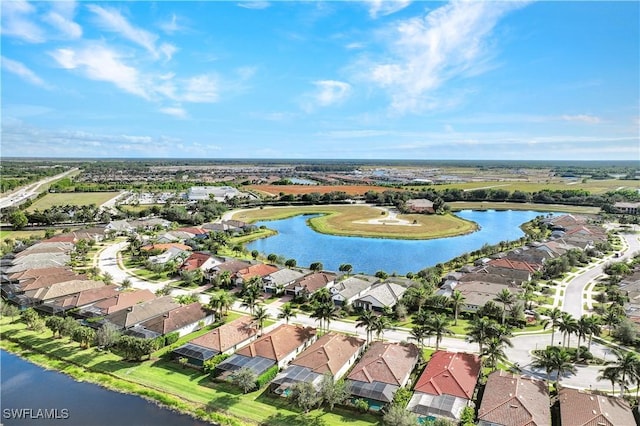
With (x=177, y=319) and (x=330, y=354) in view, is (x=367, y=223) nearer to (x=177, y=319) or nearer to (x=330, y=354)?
(x=177, y=319)

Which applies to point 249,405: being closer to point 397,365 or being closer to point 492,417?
point 397,365

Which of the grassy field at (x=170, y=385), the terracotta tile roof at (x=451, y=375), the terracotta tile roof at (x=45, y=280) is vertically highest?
the terracotta tile roof at (x=45, y=280)

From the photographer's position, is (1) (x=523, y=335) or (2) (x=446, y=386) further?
(1) (x=523, y=335)

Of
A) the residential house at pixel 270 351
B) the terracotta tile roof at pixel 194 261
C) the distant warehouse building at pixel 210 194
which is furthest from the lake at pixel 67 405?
the distant warehouse building at pixel 210 194

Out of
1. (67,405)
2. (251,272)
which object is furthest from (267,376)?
(251,272)

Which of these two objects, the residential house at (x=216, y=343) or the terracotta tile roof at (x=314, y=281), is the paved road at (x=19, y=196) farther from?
the residential house at (x=216, y=343)

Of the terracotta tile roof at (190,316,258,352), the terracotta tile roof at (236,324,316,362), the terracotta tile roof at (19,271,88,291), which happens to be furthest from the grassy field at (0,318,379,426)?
the terracotta tile roof at (19,271,88,291)
